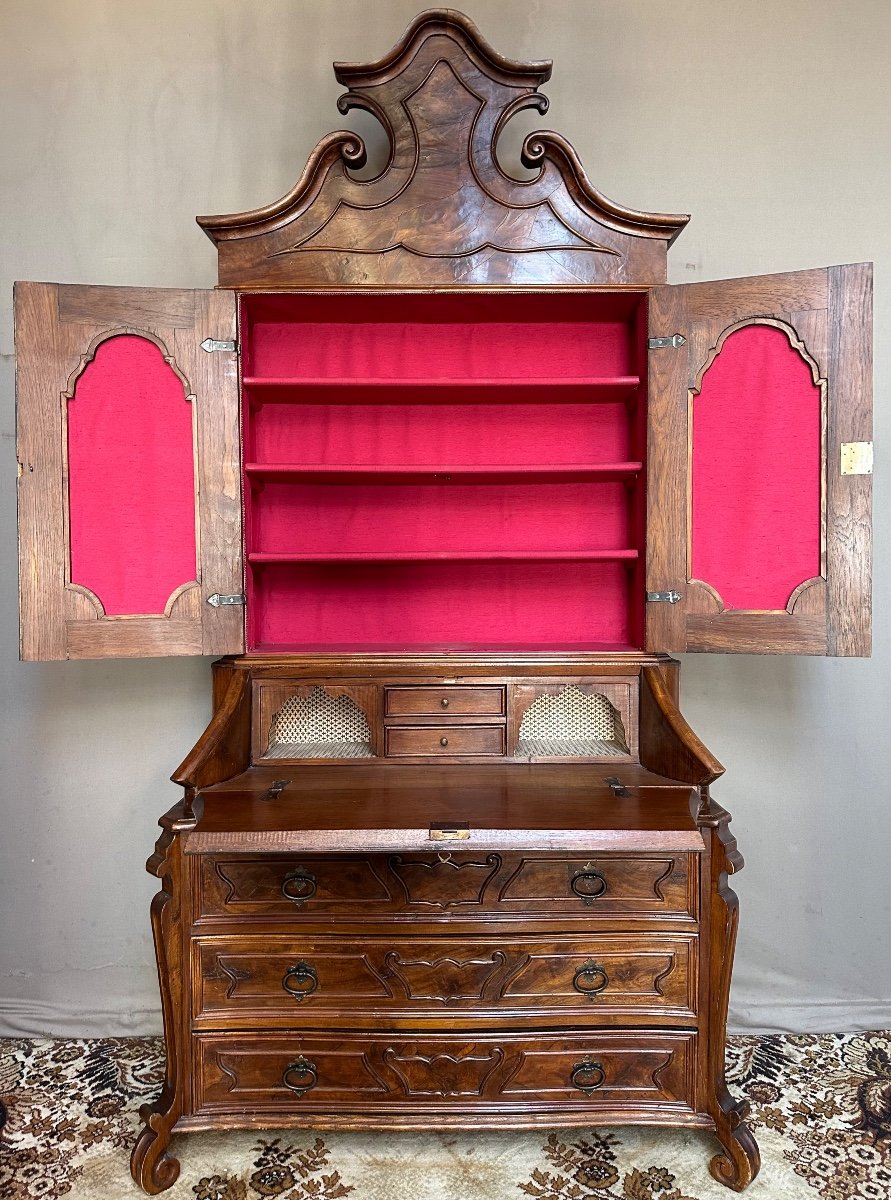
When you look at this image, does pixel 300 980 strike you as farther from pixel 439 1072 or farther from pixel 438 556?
A: pixel 438 556

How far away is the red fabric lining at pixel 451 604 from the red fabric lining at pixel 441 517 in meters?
0.08

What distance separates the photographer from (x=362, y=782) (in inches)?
67.7

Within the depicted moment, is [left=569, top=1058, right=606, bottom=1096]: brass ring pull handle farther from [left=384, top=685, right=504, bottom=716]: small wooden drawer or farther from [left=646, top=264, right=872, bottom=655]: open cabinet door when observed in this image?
[left=646, top=264, right=872, bottom=655]: open cabinet door

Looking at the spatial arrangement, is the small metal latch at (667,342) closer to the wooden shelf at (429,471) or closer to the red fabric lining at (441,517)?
the wooden shelf at (429,471)

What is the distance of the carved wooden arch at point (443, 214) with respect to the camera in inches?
71.4

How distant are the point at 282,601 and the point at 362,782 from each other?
0.71 m

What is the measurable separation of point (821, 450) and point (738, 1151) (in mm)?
1655

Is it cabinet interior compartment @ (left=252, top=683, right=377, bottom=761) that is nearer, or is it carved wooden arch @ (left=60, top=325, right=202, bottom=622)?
carved wooden arch @ (left=60, top=325, right=202, bottom=622)

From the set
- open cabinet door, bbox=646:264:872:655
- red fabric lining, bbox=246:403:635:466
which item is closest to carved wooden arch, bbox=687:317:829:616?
open cabinet door, bbox=646:264:872:655

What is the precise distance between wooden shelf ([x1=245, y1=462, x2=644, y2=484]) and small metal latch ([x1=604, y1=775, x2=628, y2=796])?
2.63 feet

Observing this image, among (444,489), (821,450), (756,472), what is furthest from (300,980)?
(821,450)

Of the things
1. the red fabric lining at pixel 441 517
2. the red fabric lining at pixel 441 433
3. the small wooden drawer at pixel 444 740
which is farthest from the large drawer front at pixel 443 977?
the red fabric lining at pixel 441 433

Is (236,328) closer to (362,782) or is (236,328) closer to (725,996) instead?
(362,782)

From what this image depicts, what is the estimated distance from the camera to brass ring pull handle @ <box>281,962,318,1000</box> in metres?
1.59
